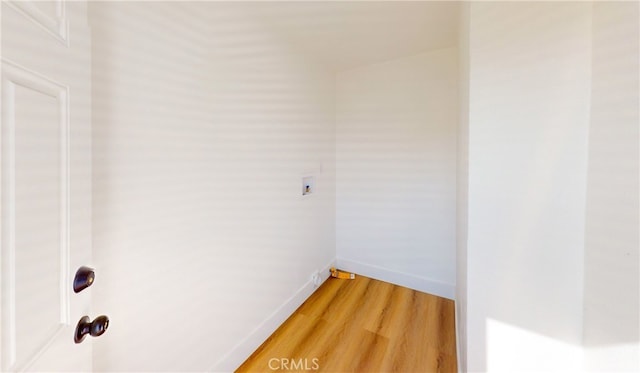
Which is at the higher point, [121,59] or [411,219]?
[121,59]

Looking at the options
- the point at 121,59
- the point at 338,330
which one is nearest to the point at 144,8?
the point at 121,59

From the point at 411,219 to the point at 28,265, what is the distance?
7.77 ft

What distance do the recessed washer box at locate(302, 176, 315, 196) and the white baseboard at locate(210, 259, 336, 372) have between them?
887mm

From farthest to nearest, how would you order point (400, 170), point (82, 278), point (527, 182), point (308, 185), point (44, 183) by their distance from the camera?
point (400, 170)
point (308, 185)
point (527, 182)
point (82, 278)
point (44, 183)

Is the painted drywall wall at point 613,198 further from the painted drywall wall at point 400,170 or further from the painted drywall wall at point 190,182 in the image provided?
the painted drywall wall at point 190,182

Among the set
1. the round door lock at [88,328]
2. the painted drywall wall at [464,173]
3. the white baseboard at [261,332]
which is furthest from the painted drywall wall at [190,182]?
the painted drywall wall at [464,173]

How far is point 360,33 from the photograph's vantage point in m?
1.76

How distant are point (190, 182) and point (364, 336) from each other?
1633mm

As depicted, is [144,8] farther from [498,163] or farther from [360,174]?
[360,174]

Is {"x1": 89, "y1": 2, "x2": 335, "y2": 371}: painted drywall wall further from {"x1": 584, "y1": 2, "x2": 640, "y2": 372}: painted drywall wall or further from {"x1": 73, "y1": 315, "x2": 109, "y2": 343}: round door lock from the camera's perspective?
{"x1": 584, "y1": 2, "x2": 640, "y2": 372}: painted drywall wall

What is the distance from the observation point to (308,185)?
211 centimetres

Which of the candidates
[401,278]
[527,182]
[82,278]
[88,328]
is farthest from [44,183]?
[401,278]

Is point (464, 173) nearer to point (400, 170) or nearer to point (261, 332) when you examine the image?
point (400, 170)

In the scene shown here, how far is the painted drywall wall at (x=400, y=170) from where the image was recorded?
6.76 feet
